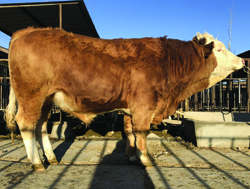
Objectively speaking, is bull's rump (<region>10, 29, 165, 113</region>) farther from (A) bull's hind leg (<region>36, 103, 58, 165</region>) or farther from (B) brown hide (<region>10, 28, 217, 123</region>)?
(A) bull's hind leg (<region>36, 103, 58, 165</region>)

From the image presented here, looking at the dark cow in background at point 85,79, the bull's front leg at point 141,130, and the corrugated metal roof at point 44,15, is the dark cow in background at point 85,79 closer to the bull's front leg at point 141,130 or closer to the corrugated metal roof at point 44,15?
the bull's front leg at point 141,130

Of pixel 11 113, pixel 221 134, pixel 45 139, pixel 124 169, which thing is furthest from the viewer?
pixel 221 134

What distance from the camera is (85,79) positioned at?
124 inches

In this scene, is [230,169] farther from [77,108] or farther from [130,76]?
[77,108]

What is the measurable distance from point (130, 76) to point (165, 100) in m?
0.73

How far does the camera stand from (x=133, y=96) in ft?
10.7

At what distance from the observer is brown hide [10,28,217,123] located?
3113 millimetres

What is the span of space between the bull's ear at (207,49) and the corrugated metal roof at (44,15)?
3.51 meters

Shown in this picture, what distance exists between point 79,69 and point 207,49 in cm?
225

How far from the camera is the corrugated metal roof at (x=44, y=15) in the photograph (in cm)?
586

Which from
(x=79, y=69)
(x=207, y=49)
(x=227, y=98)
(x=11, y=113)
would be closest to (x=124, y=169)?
(x=79, y=69)

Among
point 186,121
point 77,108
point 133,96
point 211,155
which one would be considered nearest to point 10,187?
point 77,108

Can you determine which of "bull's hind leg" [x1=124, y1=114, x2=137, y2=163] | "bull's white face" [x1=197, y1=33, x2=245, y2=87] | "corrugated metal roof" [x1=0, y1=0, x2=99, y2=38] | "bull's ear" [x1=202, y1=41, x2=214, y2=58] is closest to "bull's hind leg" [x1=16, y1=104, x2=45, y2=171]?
"bull's hind leg" [x1=124, y1=114, x2=137, y2=163]

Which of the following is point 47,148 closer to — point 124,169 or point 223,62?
point 124,169
